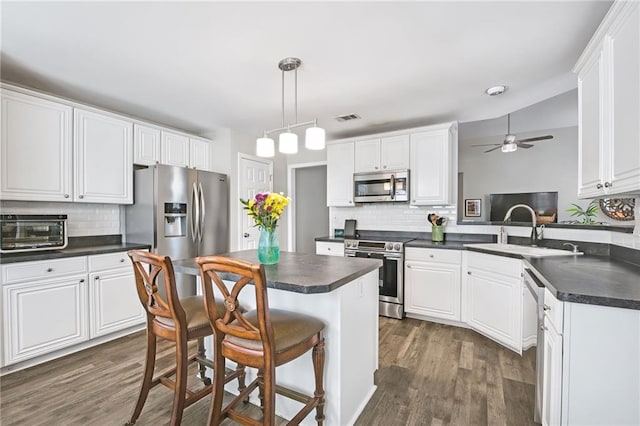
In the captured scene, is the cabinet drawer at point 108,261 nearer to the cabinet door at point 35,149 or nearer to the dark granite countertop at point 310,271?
the cabinet door at point 35,149

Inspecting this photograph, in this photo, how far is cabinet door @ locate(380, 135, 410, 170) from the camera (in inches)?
150

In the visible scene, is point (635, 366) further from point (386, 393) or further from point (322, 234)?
point (322, 234)

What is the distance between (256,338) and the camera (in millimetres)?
1314

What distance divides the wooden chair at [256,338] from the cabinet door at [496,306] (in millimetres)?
1952

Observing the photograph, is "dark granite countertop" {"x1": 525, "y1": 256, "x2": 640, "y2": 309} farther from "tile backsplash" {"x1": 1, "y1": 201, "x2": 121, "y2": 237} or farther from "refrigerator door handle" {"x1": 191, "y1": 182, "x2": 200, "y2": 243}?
"tile backsplash" {"x1": 1, "y1": 201, "x2": 121, "y2": 237}

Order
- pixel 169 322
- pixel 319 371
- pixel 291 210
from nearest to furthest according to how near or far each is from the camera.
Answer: pixel 319 371
pixel 169 322
pixel 291 210

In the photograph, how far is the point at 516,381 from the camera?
7.10 ft

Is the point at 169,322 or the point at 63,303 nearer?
the point at 169,322

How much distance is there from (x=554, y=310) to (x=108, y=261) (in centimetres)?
347

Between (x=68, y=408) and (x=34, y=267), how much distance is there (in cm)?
117

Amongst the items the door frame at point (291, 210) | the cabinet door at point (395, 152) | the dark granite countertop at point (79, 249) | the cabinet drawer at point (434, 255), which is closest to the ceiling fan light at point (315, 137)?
the cabinet drawer at point (434, 255)

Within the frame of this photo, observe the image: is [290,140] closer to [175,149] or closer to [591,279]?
[591,279]

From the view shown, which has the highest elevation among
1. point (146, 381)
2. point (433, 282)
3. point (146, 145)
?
point (146, 145)

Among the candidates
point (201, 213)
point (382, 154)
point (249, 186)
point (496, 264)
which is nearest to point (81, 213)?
point (201, 213)
